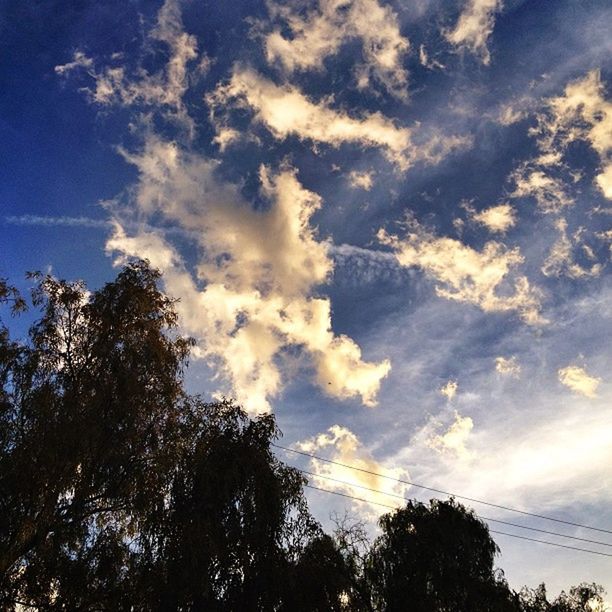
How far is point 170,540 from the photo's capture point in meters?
14.4

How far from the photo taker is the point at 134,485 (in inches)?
532

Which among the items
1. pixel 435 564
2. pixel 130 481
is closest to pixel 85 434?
pixel 130 481

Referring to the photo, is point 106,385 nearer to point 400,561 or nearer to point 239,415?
point 239,415

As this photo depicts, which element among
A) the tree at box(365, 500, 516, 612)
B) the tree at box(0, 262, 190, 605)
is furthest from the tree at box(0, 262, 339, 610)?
the tree at box(365, 500, 516, 612)

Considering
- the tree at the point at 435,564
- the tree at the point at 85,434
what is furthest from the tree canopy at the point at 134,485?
the tree at the point at 435,564

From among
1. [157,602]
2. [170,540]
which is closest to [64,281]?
[170,540]

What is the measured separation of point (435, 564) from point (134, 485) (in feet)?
54.0

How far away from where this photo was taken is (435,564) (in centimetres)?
2353

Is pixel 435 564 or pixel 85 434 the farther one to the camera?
pixel 435 564

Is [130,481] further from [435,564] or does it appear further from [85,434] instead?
[435,564]

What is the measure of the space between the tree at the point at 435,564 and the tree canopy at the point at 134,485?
6.45m

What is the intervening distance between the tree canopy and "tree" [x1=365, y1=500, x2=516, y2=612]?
6.45 m

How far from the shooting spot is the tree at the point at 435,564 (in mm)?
22391

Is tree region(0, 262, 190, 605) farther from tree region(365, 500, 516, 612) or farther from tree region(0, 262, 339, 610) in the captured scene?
tree region(365, 500, 516, 612)
